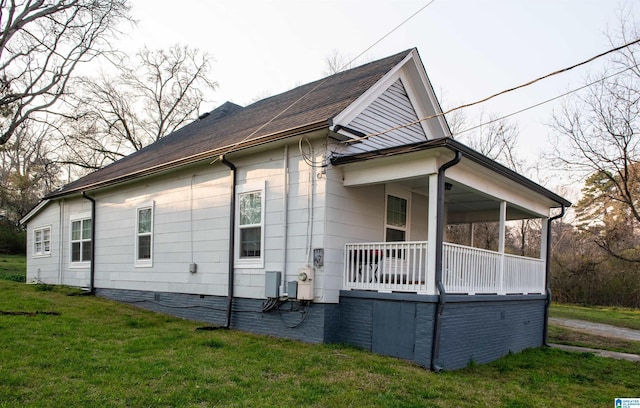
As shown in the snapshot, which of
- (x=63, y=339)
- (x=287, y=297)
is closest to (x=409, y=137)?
(x=287, y=297)

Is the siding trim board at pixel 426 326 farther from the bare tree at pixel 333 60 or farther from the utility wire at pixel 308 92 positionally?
the bare tree at pixel 333 60

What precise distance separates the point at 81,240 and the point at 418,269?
1112cm

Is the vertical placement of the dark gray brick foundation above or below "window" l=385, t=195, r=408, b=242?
below

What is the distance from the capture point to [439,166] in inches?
282

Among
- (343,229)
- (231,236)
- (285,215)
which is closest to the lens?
(343,229)

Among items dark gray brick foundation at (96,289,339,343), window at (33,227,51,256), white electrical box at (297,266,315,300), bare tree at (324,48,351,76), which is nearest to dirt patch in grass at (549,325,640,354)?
dark gray brick foundation at (96,289,339,343)

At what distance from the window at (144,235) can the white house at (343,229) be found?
0.12 feet

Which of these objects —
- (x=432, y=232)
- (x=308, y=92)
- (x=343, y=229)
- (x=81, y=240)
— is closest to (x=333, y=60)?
(x=308, y=92)

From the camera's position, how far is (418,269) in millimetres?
7840

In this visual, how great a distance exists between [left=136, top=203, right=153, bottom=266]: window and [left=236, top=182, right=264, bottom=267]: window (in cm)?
349

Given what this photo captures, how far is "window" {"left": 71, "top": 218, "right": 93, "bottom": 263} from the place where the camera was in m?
14.4

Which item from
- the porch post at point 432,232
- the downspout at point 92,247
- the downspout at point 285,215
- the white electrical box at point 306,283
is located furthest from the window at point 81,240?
the porch post at point 432,232

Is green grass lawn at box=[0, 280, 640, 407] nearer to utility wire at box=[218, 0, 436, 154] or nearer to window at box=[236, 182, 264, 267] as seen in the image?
window at box=[236, 182, 264, 267]

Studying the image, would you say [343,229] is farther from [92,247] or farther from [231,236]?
[92,247]
